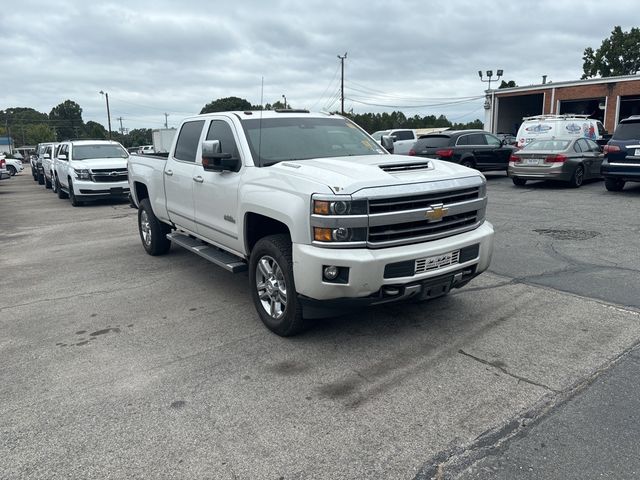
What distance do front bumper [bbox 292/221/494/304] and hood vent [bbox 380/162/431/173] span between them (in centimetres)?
72

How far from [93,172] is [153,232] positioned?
8.67 meters

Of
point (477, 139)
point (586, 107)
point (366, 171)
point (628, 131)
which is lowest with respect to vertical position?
point (366, 171)

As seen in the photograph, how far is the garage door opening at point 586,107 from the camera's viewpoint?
3277 cm

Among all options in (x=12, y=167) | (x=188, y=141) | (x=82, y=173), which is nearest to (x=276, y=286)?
(x=188, y=141)

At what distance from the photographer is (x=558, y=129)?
1955 cm

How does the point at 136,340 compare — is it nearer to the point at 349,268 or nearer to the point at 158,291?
the point at 158,291

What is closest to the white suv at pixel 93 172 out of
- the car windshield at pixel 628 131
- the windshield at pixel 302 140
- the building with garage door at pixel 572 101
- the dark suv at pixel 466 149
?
the dark suv at pixel 466 149

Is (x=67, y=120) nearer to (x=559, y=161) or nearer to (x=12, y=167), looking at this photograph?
(x=12, y=167)

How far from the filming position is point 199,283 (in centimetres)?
636

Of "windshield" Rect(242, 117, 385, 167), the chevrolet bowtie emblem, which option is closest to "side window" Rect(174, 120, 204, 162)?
"windshield" Rect(242, 117, 385, 167)

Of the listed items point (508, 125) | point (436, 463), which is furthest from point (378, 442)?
point (508, 125)

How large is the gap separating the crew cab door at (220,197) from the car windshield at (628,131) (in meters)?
11.0

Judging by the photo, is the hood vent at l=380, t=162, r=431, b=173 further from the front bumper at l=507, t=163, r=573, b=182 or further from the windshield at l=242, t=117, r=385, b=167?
the front bumper at l=507, t=163, r=573, b=182

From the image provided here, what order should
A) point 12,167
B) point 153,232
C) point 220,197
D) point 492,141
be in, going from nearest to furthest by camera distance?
point 220,197 → point 153,232 → point 492,141 → point 12,167
